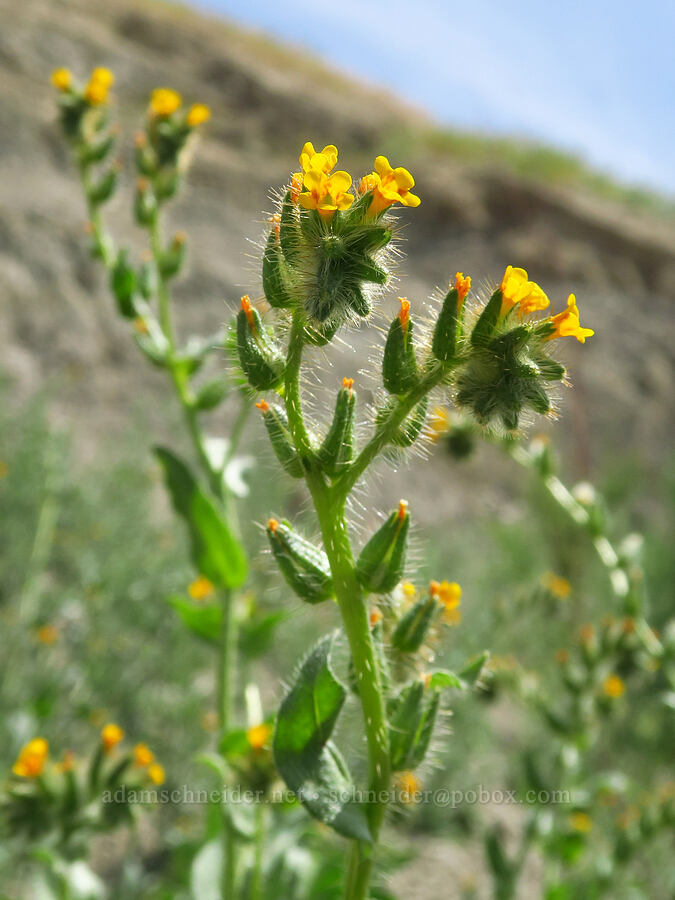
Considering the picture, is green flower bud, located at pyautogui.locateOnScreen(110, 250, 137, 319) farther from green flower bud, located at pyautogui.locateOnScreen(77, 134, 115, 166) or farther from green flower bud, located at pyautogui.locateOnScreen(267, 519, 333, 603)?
green flower bud, located at pyautogui.locateOnScreen(267, 519, 333, 603)

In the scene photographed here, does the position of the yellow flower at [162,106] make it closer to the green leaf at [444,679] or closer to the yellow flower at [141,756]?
the yellow flower at [141,756]

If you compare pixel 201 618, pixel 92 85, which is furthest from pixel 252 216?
pixel 201 618

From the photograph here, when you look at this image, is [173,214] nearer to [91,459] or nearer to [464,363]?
[91,459]

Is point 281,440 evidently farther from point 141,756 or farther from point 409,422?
point 141,756

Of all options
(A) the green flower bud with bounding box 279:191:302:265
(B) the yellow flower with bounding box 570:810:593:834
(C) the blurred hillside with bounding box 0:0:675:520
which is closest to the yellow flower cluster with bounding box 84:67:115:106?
(A) the green flower bud with bounding box 279:191:302:265

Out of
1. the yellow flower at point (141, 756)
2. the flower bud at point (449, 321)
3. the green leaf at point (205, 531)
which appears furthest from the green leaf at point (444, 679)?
the yellow flower at point (141, 756)
